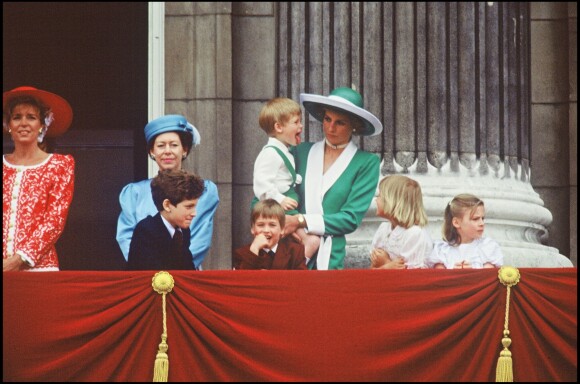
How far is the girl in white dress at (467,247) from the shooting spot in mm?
10070

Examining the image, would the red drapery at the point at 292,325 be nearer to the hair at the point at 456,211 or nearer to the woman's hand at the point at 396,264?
the woman's hand at the point at 396,264

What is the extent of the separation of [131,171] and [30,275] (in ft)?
18.1

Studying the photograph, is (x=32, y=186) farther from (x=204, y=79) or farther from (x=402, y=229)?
(x=204, y=79)

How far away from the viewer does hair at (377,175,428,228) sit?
396 inches

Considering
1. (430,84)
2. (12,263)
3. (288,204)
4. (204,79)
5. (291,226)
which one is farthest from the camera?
(204,79)

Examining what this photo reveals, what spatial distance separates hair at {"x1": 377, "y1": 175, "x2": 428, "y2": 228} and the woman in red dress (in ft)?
→ 6.92

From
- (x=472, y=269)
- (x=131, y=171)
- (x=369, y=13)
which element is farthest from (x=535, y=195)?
A: (x=131, y=171)

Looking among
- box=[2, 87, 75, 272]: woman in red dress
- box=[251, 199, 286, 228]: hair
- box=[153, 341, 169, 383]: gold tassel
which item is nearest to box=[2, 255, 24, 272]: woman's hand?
box=[2, 87, 75, 272]: woman in red dress

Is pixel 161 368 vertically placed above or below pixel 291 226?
below

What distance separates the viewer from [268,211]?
9.92 metres

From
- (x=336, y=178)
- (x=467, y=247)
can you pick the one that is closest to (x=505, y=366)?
(x=467, y=247)

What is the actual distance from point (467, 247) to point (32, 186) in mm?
2916

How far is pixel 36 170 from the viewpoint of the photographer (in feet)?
33.3

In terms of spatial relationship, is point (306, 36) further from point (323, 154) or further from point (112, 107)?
point (112, 107)
